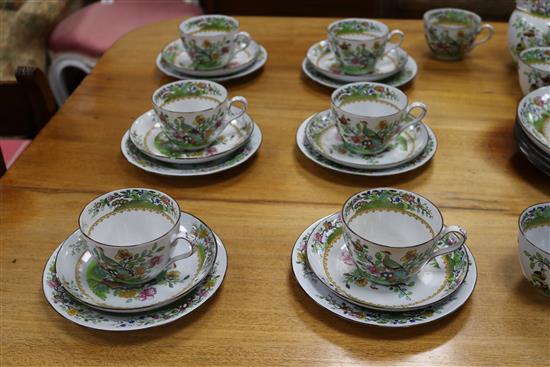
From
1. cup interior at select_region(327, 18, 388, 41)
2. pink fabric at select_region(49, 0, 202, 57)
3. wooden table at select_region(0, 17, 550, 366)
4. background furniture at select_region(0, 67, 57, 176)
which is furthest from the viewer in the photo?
pink fabric at select_region(49, 0, 202, 57)

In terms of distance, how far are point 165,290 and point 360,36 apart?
0.71 m

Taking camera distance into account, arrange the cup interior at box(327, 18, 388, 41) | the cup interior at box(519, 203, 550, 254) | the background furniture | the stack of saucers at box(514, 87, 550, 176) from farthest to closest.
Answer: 1. the cup interior at box(327, 18, 388, 41)
2. the background furniture
3. the stack of saucers at box(514, 87, 550, 176)
4. the cup interior at box(519, 203, 550, 254)

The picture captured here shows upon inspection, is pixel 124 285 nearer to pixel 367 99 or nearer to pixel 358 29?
pixel 367 99

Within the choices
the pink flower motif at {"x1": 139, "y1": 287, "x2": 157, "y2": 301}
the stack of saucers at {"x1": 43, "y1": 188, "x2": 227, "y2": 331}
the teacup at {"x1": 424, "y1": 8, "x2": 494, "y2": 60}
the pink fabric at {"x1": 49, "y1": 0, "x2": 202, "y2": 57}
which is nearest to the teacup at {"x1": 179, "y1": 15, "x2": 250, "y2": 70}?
the teacup at {"x1": 424, "y1": 8, "x2": 494, "y2": 60}

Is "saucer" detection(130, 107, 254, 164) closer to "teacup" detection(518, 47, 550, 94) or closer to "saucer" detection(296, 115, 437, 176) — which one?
"saucer" detection(296, 115, 437, 176)

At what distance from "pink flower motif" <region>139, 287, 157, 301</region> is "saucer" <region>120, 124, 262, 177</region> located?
241 mm

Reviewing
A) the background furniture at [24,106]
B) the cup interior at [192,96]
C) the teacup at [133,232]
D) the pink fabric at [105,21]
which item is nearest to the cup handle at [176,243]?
the teacup at [133,232]

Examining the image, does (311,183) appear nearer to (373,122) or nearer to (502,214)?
(373,122)

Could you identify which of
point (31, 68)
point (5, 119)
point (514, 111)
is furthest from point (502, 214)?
point (5, 119)

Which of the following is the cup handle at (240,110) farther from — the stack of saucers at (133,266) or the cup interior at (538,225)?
the cup interior at (538,225)

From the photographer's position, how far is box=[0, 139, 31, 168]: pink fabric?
1334 millimetres

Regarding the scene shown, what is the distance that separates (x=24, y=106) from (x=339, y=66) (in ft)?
1.90

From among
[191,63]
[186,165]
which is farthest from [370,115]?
[191,63]

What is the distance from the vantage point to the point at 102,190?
93cm
